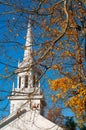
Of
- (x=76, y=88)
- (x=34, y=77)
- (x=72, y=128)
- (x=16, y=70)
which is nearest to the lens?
(x=16, y=70)

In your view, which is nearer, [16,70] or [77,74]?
[16,70]

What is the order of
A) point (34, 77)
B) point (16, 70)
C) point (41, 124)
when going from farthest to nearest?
point (41, 124) < point (34, 77) < point (16, 70)

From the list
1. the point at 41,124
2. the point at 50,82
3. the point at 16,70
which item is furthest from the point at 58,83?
the point at 41,124

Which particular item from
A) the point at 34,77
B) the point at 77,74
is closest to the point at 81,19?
the point at 77,74

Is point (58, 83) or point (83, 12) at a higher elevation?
point (83, 12)

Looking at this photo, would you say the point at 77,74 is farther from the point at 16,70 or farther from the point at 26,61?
the point at 16,70

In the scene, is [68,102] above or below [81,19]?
below

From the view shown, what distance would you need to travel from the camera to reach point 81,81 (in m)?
14.1

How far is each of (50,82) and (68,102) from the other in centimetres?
106

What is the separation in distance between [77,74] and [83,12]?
7.36 ft

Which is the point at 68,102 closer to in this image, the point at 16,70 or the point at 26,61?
the point at 26,61

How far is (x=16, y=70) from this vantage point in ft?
38.3

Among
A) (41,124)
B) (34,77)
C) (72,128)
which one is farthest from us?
(41,124)

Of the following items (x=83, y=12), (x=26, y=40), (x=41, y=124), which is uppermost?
(x=83, y=12)
